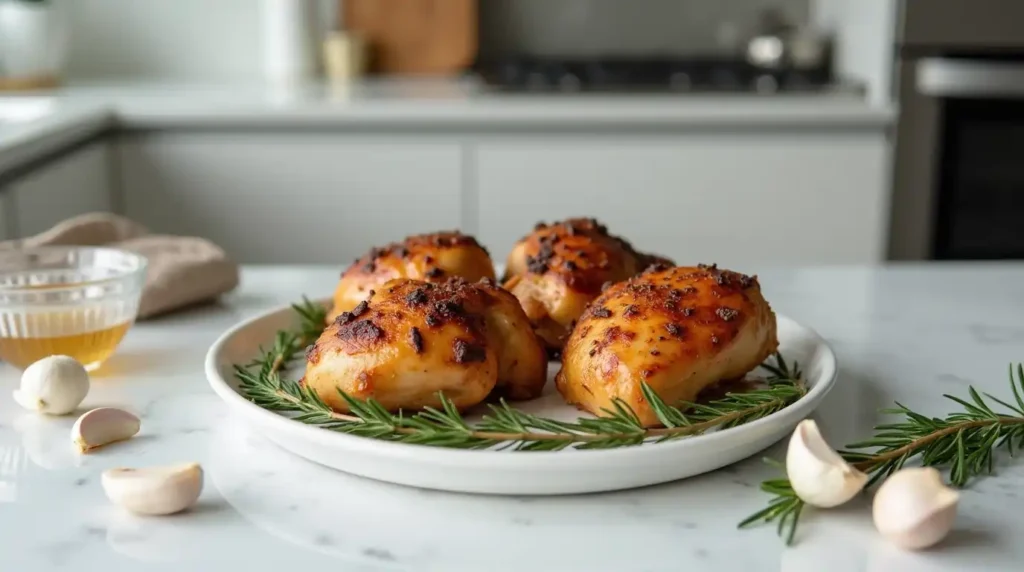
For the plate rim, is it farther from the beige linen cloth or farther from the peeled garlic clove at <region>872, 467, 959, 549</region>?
the beige linen cloth

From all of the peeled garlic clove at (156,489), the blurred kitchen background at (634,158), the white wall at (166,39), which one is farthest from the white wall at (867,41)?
the peeled garlic clove at (156,489)

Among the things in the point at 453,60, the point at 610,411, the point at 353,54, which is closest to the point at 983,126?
the point at 453,60

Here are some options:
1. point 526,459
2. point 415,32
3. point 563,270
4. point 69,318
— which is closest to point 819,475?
point 526,459

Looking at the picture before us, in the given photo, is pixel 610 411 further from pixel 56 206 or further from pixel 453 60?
pixel 453 60

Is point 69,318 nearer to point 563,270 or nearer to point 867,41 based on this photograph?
point 563,270

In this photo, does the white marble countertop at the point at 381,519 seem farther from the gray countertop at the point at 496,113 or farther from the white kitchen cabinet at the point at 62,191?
the gray countertop at the point at 496,113
